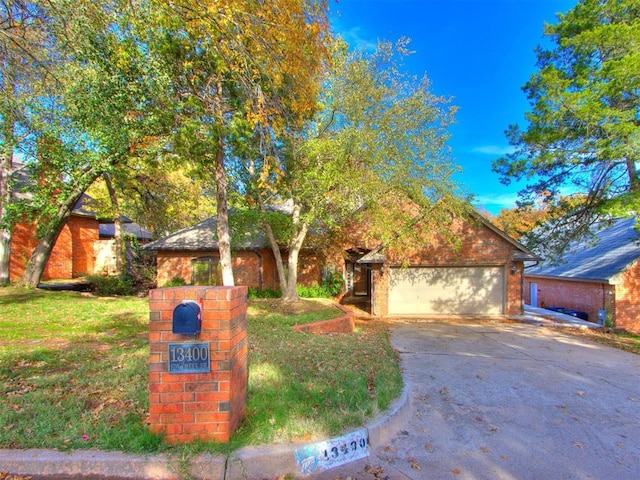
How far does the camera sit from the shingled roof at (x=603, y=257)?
50.7 feet

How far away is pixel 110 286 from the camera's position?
1614 centimetres

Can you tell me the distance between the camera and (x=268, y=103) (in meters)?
9.01

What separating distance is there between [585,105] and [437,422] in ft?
38.4

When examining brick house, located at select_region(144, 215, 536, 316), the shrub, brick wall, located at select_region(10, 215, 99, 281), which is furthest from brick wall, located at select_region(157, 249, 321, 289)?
brick wall, located at select_region(10, 215, 99, 281)

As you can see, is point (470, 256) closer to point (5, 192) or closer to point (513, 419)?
point (513, 419)

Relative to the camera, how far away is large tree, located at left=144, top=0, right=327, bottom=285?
21.2ft

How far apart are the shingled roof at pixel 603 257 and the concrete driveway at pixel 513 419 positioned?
31.8 feet

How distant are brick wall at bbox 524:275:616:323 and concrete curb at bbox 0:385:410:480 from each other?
60.3ft

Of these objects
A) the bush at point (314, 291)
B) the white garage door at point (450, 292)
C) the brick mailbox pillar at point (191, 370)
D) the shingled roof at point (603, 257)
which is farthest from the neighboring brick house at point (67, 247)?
the shingled roof at point (603, 257)

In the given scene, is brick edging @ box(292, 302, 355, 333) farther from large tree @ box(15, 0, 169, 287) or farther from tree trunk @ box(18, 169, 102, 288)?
tree trunk @ box(18, 169, 102, 288)

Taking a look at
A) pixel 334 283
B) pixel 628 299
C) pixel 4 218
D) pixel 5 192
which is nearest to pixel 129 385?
pixel 4 218

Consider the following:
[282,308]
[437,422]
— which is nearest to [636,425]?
[437,422]

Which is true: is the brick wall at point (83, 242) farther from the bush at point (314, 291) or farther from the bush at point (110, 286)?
the bush at point (314, 291)

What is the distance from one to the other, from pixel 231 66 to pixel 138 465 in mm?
6933
